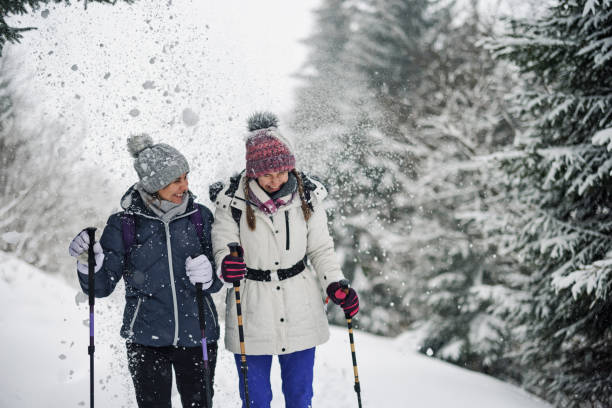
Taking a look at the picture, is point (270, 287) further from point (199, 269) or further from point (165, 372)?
point (165, 372)

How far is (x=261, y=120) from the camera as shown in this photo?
3.06 metres

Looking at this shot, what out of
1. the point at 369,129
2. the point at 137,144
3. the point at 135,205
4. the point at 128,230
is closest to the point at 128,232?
the point at 128,230

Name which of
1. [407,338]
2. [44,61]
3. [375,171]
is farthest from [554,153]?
[407,338]

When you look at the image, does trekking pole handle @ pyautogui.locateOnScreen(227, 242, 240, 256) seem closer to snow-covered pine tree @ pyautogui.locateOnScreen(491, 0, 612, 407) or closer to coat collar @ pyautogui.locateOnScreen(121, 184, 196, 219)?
coat collar @ pyautogui.locateOnScreen(121, 184, 196, 219)

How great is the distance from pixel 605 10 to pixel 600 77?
82cm

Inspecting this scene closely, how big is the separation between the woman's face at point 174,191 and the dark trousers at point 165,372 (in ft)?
2.78

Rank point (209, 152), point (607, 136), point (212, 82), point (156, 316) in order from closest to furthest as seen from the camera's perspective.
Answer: point (156, 316)
point (607, 136)
point (209, 152)
point (212, 82)

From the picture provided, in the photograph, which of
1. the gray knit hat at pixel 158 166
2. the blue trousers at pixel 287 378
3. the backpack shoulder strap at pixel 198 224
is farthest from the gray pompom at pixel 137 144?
the blue trousers at pixel 287 378

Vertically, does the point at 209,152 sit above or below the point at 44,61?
below

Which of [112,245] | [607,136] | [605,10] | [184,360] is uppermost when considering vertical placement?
[605,10]

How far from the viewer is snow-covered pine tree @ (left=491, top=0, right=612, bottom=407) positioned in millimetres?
5617

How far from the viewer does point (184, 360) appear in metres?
2.87

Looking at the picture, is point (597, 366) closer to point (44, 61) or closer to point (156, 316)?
point (156, 316)

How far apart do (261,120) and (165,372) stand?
5.20ft
